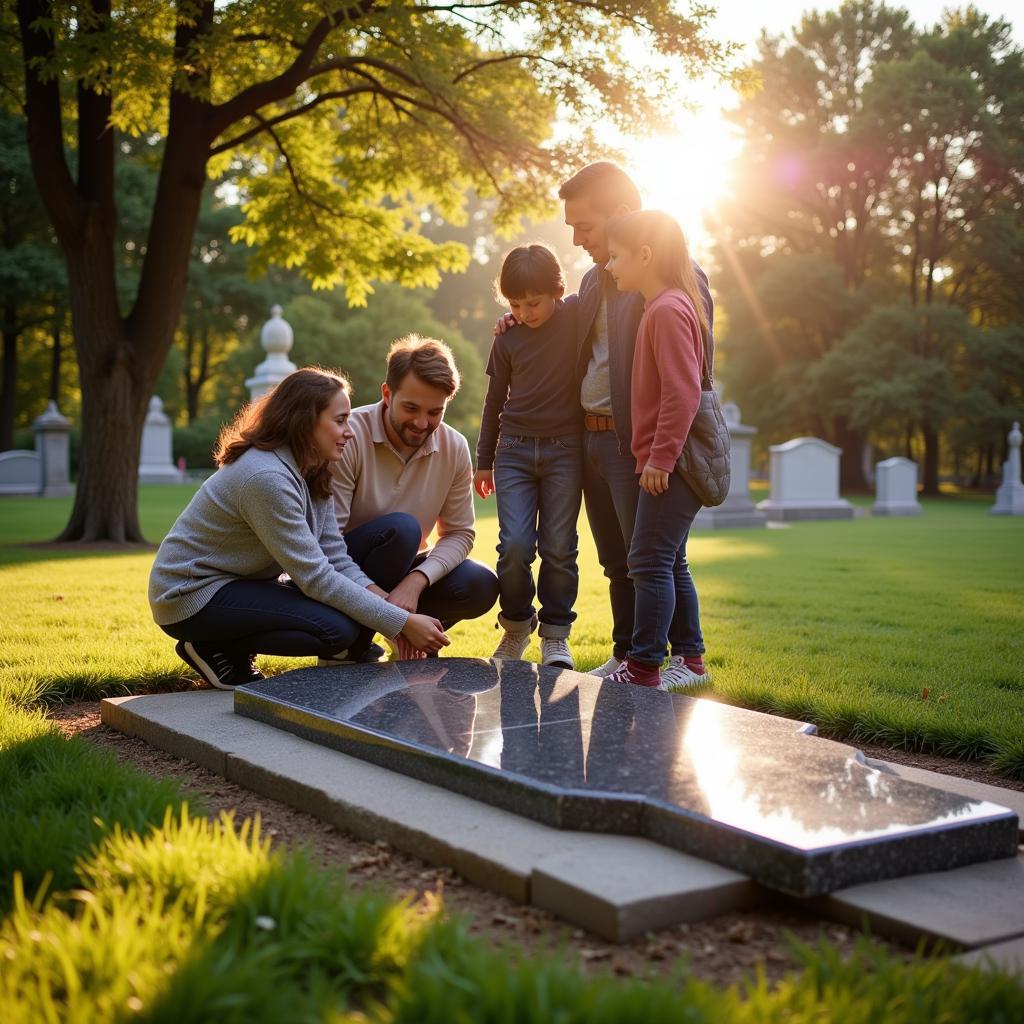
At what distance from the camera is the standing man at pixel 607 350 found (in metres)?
4.36

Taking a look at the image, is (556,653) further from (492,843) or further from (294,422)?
(492,843)

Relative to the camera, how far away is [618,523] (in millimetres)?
4797

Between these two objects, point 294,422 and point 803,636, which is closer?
point 294,422

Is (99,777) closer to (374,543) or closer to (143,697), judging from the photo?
(143,697)

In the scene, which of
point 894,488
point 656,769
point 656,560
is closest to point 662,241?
point 656,560

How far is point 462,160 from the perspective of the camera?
11797 mm

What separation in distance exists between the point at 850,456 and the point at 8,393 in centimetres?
2721

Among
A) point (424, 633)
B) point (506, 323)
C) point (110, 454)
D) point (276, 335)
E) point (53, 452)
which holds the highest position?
point (276, 335)

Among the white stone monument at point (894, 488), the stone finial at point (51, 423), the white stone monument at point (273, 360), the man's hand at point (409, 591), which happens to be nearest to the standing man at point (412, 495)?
the man's hand at point (409, 591)

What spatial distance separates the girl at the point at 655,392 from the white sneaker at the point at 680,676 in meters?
0.23

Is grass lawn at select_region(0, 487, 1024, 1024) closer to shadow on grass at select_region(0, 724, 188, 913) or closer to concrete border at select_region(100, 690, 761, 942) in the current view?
shadow on grass at select_region(0, 724, 188, 913)

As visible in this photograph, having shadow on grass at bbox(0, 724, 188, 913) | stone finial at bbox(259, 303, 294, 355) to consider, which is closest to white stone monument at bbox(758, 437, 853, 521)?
→ stone finial at bbox(259, 303, 294, 355)

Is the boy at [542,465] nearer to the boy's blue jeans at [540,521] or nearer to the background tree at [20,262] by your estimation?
the boy's blue jeans at [540,521]

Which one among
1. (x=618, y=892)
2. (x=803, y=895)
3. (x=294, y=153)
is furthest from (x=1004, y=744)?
(x=294, y=153)
